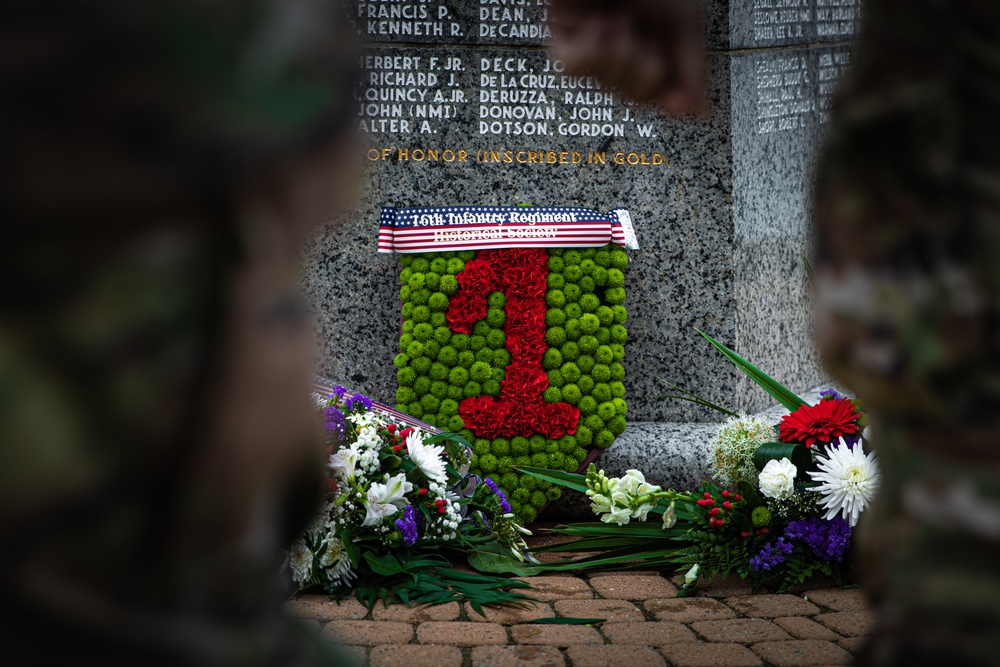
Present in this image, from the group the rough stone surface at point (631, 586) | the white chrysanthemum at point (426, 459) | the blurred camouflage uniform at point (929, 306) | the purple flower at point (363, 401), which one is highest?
the blurred camouflage uniform at point (929, 306)

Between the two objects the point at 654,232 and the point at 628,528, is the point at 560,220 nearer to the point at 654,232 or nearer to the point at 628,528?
the point at 654,232

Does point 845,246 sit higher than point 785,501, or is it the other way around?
point 845,246

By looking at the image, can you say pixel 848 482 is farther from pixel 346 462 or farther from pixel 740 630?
pixel 346 462

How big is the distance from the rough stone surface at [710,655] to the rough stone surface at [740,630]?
3.0 inches

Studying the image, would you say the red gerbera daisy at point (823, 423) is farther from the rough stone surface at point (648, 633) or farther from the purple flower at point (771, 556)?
the rough stone surface at point (648, 633)

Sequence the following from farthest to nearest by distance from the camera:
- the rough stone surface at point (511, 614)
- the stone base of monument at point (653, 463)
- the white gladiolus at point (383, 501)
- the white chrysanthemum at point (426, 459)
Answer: the stone base of monument at point (653, 463)
the white chrysanthemum at point (426, 459)
the white gladiolus at point (383, 501)
the rough stone surface at point (511, 614)

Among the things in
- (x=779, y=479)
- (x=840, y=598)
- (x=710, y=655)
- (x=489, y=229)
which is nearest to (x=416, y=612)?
(x=710, y=655)

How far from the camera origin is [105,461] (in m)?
0.58

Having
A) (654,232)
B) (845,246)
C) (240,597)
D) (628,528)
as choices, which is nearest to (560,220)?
(654,232)

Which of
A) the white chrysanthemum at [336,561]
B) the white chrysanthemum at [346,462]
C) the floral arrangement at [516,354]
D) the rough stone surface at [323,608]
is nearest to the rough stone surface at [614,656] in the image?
the rough stone surface at [323,608]

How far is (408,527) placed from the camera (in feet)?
10.4

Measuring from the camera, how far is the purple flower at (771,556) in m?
3.24

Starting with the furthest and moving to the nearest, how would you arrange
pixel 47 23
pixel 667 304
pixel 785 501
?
1. pixel 667 304
2. pixel 785 501
3. pixel 47 23

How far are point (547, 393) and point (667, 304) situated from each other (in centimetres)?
87
